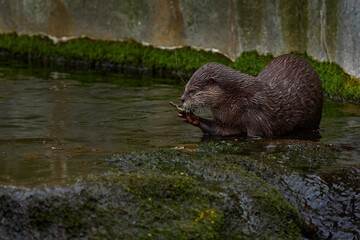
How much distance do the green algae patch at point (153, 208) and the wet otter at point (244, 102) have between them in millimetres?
2005

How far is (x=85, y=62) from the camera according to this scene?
11.9 metres

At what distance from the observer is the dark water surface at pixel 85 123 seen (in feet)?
15.0

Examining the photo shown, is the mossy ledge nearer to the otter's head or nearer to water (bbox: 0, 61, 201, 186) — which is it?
water (bbox: 0, 61, 201, 186)

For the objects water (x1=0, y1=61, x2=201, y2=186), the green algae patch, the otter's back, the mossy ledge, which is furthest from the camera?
the mossy ledge

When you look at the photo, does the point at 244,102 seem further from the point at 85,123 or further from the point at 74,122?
the point at 74,122

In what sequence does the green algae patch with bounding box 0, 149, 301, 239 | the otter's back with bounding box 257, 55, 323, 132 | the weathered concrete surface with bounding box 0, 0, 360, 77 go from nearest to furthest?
1. the green algae patch with bounding box 0, 149, 301, 239
2. the otter's back with bounding box 257, 55, 323, 132
3. the weathered concrete surface with bounding box 0, 0, 360, 77

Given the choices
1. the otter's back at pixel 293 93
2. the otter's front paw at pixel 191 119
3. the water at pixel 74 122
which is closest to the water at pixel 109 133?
the water at pixel 74 122

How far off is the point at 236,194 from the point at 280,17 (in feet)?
18.0

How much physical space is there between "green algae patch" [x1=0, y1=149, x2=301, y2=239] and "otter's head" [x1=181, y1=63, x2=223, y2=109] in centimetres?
205

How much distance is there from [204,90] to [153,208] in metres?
2.76

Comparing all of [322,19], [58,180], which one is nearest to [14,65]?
[322,19]

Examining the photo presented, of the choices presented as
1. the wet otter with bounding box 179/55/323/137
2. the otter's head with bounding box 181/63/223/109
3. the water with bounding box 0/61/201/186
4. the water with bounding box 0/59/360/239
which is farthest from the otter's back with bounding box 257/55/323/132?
the water with bounding box 0/61/201/186

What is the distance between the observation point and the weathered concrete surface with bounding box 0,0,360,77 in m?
8.09

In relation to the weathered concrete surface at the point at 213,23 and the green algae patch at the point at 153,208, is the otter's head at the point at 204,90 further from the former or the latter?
the weathered concrete surface at the point at 213,23
